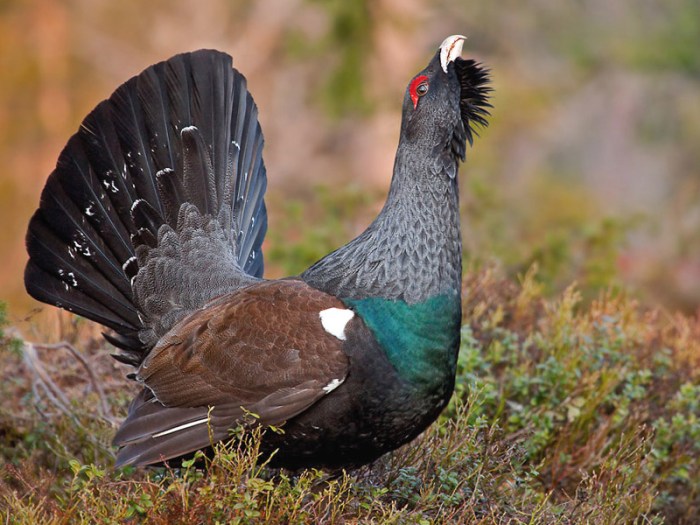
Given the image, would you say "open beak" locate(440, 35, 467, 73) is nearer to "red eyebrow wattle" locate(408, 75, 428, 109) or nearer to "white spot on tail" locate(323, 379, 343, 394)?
"red eyebrow wattle" locate(408, 75, 428, 109)

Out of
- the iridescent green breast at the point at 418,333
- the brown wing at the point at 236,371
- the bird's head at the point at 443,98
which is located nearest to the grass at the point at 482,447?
the brown wing at the point at 236,371

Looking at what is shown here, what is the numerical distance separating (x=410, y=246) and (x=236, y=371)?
2.87 feet

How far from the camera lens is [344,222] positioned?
881 cm

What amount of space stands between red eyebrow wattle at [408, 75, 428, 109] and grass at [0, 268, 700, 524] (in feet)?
4.24

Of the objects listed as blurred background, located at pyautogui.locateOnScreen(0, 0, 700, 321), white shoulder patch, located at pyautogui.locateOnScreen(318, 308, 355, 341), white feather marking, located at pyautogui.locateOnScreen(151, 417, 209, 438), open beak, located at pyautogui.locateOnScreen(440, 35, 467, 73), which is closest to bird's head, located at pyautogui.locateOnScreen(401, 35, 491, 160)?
open beak, located at pyautogui.locateOnScreen(440, 35, 467, 73)

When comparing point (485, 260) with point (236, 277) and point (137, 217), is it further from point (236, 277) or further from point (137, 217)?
point (137, 217)

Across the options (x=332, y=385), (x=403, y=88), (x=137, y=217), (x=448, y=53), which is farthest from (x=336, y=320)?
(x=403, y=88)

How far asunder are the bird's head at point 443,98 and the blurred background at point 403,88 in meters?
7.86

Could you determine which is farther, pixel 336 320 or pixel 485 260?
pixel 485 260

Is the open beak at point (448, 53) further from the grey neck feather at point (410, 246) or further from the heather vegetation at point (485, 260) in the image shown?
the heather vegetation at point (485, 260)

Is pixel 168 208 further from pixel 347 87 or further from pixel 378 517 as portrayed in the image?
pixel 347 87

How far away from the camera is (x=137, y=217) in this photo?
4.73 meters

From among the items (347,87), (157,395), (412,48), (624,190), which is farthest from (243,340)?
(624,190)

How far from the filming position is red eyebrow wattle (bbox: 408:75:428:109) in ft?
13.2
